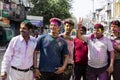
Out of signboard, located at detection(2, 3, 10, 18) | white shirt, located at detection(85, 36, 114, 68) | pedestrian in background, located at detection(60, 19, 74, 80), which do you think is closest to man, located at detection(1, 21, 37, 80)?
pedestrian in background, located at detection(60, 19, 74, 80)

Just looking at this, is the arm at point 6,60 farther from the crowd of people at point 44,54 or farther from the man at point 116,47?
the man at point 116,47

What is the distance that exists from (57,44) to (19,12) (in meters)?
64.6

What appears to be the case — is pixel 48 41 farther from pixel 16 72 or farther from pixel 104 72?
pixel 104 72

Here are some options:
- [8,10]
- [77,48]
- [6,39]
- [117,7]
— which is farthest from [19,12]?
[77,48]

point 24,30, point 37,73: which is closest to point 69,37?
point 37,73

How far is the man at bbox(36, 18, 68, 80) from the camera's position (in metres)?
7.36

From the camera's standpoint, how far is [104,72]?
8578 mm

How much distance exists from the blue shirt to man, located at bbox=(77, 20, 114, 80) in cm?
124

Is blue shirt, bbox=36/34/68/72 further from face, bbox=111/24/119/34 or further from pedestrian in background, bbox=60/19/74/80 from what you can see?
face, bbox=111/24/119/34

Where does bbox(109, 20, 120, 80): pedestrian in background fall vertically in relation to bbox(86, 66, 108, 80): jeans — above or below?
above

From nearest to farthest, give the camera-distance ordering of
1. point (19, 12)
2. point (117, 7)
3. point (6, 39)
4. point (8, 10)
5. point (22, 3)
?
point (6, 39) < point (8, 10) < point (19, 12) < point (22, 3) < point (117, 7)

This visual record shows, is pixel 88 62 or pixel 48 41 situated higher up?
pixel 48 41

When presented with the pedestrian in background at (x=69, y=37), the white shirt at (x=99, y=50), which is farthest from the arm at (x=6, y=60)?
the white shirt at (x=99, y=50)

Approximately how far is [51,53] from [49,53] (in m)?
0.04
